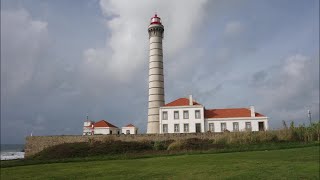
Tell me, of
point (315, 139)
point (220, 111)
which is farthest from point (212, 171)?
point (220, 111)

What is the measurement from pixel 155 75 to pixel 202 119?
7.67m

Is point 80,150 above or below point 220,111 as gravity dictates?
below

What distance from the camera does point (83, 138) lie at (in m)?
29.5

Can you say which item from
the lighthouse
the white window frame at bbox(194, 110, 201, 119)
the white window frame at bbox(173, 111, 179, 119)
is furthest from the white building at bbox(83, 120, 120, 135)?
the white window frame at bbox(194, 110, 201, 119)

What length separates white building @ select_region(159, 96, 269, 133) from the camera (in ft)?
113

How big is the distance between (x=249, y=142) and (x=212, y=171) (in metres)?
14.7

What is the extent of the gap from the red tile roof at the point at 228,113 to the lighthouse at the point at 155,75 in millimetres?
5602

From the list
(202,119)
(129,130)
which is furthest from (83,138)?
(129,130)

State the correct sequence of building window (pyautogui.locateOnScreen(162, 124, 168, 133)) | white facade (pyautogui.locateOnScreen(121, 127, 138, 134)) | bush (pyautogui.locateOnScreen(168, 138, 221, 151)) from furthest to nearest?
1. white facade (pyautogui.locateOnScreen(121, 127, 138, 134))
2. building window (pyautogui.locateOnScreen(162, 124, 168, 133))
3. bush (pyautogui.locateOnScreen(168, 138, 221, 151))

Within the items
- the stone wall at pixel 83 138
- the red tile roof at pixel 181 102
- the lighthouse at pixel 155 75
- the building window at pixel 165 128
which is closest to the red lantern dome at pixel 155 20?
the lighthouse at pixel 155 75

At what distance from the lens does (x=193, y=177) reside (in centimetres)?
957

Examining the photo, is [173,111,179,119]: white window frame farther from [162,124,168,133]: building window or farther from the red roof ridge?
[162,124,168,133]: building window

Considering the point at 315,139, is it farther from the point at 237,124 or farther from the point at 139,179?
the point at 139,179

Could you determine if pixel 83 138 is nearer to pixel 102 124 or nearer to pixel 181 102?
pixel 102 124
